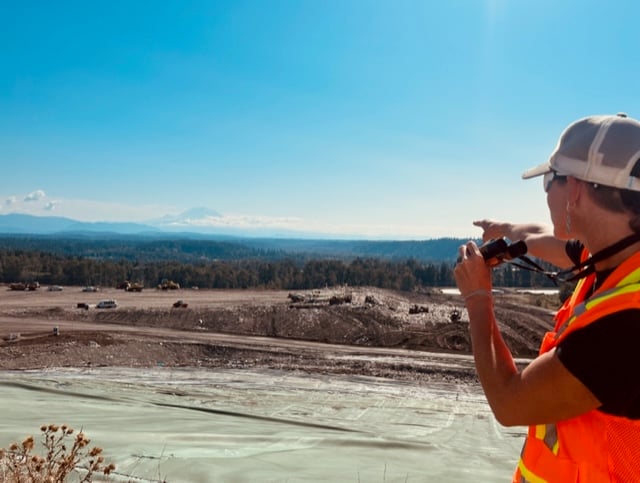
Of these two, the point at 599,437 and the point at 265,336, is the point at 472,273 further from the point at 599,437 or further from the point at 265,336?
the point at 265,336

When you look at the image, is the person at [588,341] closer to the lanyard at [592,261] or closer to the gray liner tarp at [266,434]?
the lanyard at [592,261]

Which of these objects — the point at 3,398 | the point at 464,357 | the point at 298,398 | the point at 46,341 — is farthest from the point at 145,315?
the point at 3,398

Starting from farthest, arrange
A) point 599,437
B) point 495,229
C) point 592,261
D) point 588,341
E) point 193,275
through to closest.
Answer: point 193,275 < point 495,229 < point 592,261 < point 599,437 < point 588,341

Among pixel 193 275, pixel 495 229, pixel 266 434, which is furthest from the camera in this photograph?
pixel 193 275

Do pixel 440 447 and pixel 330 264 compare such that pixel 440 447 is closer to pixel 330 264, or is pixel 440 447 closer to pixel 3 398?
pixel 3 398

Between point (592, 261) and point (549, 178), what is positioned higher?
point (549, 178)

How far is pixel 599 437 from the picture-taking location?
4.67ft

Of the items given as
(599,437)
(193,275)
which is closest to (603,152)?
(599,437)

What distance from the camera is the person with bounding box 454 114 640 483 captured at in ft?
4.29

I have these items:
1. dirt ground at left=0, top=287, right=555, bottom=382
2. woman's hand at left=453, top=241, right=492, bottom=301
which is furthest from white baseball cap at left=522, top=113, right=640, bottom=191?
dirt ground at left=0, top=287, right=555, bottom=382

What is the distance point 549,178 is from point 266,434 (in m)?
4.80

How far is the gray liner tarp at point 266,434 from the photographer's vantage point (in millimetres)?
4273

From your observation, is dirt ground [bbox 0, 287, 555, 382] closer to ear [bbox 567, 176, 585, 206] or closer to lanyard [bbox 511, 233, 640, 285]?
lanyard [bbox 511, 233, 640, 285]

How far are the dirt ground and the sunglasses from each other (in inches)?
595
